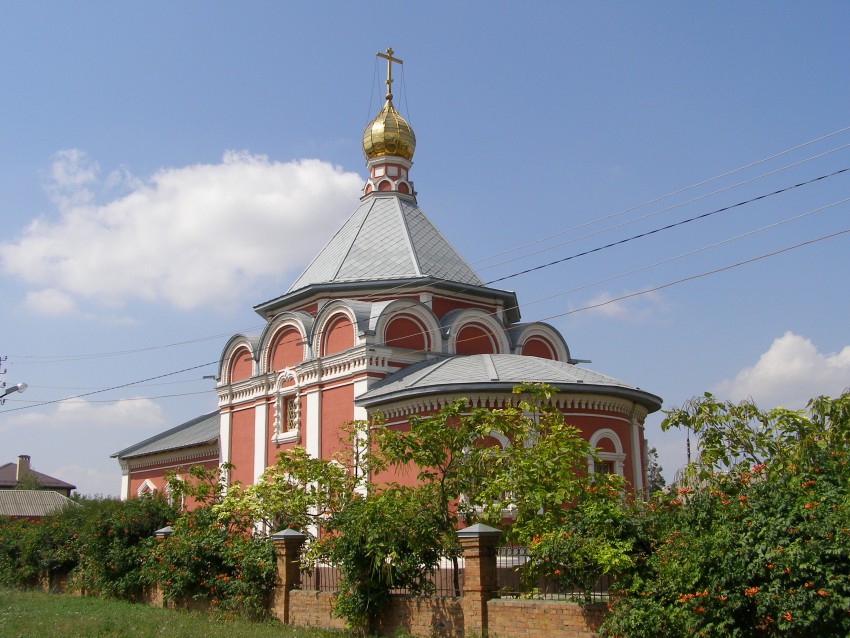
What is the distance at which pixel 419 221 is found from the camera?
23391mm

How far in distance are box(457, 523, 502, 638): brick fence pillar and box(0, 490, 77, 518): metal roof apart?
29658 millimetres

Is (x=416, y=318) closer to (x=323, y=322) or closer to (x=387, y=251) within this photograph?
(x=323, y=322)

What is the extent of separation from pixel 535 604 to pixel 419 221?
14862 millimetres

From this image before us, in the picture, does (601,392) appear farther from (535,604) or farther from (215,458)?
(215,458)

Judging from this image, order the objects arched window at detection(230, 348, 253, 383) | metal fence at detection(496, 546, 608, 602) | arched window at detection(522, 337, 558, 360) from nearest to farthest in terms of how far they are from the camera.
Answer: metal fence at detection(496, 546, 608, 602)
arched window at detection(522, 337, 558, 360)
arched window at detection(230, 348, 253, 383)

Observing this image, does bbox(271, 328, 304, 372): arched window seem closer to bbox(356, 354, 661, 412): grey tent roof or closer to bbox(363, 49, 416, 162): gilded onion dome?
bbox(356, 354, 661, 412): grey tent roof

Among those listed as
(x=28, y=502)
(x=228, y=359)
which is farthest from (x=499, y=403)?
(x=28, y=502)

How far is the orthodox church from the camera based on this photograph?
685 inches

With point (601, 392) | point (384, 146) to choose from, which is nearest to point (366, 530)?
point (601, 392)

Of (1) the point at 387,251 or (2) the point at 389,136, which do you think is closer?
(1) the point at 387,251

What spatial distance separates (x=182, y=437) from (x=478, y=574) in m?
18.5

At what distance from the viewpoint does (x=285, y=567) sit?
13.0 meters

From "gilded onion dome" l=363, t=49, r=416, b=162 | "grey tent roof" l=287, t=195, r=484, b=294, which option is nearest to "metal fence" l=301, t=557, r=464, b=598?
"grey tent roof" l=287, t=195, r=484, b=294

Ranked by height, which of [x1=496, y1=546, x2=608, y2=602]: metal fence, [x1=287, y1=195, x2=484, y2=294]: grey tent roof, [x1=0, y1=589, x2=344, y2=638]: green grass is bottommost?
[x1=0, y1=589, x2=344, y2=638]: green grass
